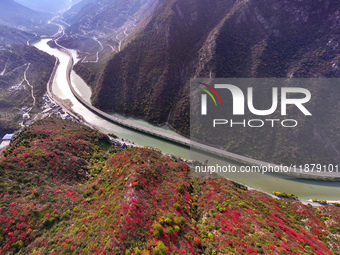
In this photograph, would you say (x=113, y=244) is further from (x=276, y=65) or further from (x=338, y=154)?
(x=276, y=65)

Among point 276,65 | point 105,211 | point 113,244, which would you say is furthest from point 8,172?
point 276,65

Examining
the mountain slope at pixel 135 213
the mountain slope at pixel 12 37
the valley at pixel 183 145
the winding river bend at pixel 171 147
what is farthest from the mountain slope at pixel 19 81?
the mountain slope at pixel 12 37

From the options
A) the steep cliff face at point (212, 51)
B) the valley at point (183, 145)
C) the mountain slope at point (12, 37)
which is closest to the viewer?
the valley at point (183, 145)

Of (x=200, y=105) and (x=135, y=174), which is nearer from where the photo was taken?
(x=135, y=174)

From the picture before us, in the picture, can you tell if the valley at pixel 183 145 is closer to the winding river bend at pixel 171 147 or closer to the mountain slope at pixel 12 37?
the winding river bend at pixel 171 147

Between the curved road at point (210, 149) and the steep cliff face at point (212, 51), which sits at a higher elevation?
the steep cliff face at point (212, 51)

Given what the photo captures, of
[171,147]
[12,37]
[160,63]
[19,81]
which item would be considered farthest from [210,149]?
[12,37]

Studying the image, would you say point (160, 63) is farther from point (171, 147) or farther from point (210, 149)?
point (210, 149)

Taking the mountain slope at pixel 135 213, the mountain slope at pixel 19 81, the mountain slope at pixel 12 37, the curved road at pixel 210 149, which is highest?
the mountain slope at pixel 12 37
